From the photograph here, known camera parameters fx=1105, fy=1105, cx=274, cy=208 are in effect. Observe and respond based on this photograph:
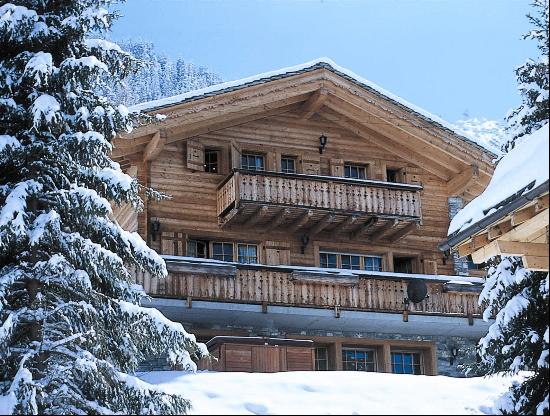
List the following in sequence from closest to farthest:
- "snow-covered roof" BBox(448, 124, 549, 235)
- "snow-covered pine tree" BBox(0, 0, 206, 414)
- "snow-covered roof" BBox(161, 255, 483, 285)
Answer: "snow-covered roof" BBox(448, 124, 549, 235) → "snow-covered pine tree" BBox(0, 0, 206, 414) → "snow-covered roof" BBox(161, 255, 483, 285)

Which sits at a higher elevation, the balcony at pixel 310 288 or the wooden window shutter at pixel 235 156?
the wooden window shutter at pixel 235 156

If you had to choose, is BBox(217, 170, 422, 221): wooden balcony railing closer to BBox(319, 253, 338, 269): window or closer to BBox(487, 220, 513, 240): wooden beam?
BBox(319, 253, 338, 269): window

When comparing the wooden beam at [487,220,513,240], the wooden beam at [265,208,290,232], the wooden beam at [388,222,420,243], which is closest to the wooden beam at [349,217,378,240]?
the wooden beam at [388,222,420,243]

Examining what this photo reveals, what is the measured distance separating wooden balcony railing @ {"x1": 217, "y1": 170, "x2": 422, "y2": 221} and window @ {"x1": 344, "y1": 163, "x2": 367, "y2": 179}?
→ 1.75 metres

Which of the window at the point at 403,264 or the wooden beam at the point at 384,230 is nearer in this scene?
the wooden beam at the point at 384,230

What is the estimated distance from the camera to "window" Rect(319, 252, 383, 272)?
87.6 feet

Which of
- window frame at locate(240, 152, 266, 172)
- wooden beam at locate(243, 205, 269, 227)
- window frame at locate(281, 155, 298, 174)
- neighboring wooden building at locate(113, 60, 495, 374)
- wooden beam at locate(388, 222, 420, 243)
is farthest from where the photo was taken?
window frame at locate(281, 155, 298, 174)

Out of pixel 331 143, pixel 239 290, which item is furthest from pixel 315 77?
pixel 239 290

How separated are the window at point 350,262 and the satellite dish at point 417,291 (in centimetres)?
218

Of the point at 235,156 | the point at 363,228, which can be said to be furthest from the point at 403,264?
the point at 235,156

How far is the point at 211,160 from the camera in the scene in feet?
87.2

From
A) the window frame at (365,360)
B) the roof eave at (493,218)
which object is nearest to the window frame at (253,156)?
the window frame at (365,360)

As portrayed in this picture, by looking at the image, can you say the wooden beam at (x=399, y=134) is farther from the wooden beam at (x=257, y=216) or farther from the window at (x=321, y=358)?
the window at (x=321, y=358)

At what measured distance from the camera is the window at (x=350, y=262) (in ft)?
88.0
